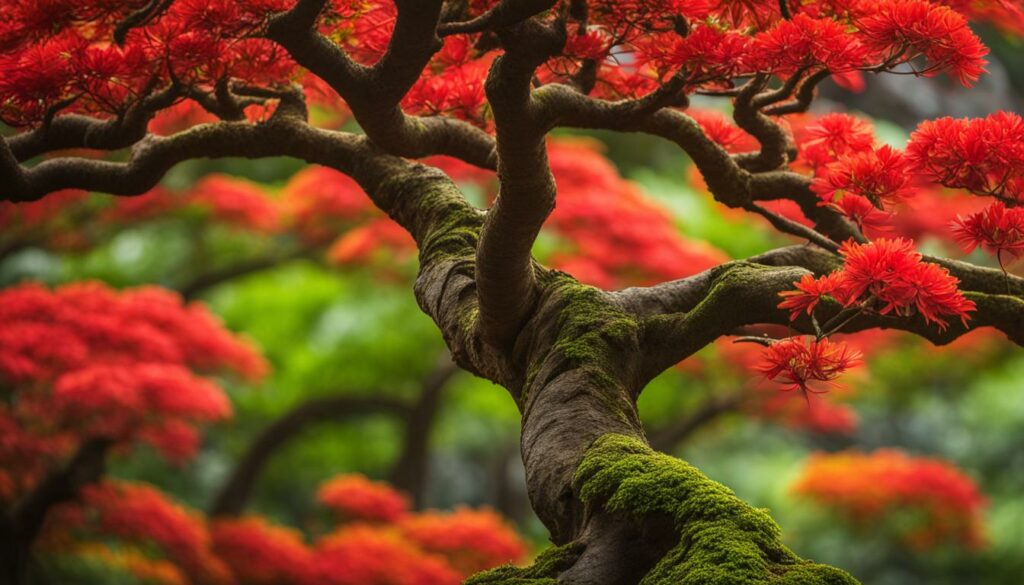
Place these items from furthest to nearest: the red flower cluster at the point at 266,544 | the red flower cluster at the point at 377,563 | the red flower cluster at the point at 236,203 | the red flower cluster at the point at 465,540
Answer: the red flower cluster at the point at 236,203 < the red flower cluster at the point at 465,540 < the red flower cluster at the point at 377,563 < the red flower cluster at the point at 266,544

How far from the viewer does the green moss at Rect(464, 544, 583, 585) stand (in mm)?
1911

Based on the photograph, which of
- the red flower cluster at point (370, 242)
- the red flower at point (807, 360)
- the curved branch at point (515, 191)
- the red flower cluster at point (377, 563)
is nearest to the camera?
the curved branch at point (515, 191)

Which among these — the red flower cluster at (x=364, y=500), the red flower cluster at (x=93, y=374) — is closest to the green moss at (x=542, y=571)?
the red flower cluster at (x=93, y=374)

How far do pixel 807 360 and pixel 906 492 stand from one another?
6665 mm

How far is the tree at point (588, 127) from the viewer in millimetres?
1982

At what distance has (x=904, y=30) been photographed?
216cm

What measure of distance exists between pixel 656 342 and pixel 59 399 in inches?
160

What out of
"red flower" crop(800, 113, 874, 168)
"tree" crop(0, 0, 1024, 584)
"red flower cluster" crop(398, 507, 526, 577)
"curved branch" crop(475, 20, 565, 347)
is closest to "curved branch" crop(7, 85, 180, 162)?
"tree" crop(0, 0, 1024, 584)

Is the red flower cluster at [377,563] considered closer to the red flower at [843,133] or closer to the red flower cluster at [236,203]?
the red flower cluster at [236,203]

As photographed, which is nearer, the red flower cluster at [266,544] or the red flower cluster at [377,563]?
the red flower cluster at [266,544]

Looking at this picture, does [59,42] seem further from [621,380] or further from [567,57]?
[621,380]

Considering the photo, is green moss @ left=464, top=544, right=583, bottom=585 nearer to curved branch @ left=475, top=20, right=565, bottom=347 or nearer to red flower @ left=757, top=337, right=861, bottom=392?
red flower @ left=757, top=337, right=861, bottom=392

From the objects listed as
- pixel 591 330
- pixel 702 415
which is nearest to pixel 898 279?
pixel 591 330

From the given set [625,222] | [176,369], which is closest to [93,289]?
[176,369]
